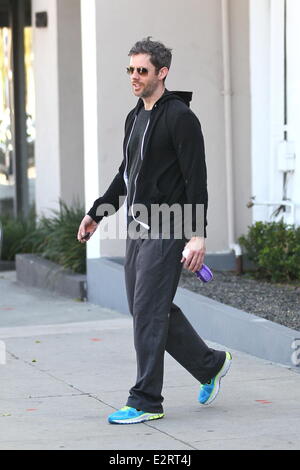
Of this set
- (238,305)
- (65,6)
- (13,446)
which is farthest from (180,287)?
(65,6)

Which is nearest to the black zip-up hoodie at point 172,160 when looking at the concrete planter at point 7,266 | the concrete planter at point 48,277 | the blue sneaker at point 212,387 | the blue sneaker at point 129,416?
the blue sneaker at point 212,387

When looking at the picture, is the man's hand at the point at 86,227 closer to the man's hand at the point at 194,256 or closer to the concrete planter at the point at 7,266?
the man's hand at the point at 194,256

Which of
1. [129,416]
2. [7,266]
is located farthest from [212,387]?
[7,266]

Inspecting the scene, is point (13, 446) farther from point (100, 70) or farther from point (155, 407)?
point (100, 70)

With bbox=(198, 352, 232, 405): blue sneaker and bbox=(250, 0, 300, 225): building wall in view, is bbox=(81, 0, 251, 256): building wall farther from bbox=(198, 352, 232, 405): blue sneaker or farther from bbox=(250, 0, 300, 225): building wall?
bbox=(198, 352, 232, 405): blue sneaker

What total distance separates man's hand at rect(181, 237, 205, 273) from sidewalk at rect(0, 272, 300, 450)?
85cm

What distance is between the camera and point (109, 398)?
6.30 metres

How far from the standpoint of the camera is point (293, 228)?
9.52 metres

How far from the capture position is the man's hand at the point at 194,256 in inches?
215

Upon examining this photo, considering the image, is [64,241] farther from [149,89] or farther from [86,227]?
[149,89]

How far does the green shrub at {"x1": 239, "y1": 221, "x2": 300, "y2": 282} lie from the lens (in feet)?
30.5

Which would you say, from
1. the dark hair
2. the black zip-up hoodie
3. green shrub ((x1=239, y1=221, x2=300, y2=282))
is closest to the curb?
green shrub ((x1=239, y1=221, x2=300, y2=282))

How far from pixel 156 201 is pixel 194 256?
0.38 metres

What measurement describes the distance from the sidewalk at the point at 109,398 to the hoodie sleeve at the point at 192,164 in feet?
3.45
